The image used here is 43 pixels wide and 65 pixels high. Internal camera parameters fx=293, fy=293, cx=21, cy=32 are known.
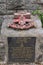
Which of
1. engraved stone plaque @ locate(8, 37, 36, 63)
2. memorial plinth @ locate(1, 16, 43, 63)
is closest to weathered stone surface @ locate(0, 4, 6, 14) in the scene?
memorial plinth @ locate(1, 16, 43, 63)

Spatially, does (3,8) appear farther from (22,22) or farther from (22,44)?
(22,44)

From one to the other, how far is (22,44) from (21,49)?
0.11 meters

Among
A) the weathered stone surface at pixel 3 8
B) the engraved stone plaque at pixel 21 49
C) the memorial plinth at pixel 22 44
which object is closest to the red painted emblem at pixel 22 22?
the memorial plinth at pixel 22 44

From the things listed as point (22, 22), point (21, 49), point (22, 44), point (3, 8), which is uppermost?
point (3, 8)

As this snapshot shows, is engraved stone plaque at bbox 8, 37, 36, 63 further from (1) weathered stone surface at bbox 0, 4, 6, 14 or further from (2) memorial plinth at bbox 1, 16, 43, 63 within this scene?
(1) weathered stone surface at bbox 0, 4, 6, 14

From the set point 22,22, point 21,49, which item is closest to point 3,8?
point 22,22

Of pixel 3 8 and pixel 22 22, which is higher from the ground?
pixel 3 8

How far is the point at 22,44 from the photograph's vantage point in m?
5.83

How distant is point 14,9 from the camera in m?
9.40

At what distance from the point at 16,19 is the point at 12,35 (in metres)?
0.60

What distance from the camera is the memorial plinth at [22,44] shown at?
5.81 meters

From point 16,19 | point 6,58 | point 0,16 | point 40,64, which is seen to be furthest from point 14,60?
point 0,16

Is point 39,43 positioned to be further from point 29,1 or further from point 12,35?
point 29,1

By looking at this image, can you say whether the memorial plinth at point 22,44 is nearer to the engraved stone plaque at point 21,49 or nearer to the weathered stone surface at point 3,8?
the engraved stone plaque at point 21,49
